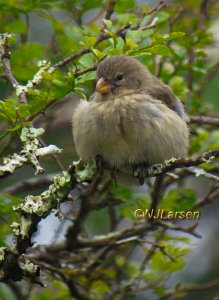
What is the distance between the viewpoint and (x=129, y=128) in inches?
159

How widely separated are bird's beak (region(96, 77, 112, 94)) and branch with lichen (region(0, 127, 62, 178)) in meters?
1.28

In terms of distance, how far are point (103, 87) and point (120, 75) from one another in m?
0.23

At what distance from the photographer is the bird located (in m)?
4.06

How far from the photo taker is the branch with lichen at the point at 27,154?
3.08 metres

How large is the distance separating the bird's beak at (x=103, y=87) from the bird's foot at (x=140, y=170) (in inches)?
22.2

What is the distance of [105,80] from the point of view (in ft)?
14.9

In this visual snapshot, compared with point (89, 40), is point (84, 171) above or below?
below

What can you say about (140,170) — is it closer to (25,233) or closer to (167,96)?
(167,96)

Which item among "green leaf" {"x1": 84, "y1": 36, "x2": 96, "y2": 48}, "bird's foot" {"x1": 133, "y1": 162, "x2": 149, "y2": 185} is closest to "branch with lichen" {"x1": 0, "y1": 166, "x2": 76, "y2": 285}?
"green leaf" {"x1": 84, "y1": 36, "x2": 96, "y2": 48}

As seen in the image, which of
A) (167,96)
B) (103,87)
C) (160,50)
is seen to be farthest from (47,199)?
(167,96)

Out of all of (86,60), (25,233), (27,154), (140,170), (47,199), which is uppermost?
(86,60)

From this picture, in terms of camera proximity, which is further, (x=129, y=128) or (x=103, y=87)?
(x=103, y=87)

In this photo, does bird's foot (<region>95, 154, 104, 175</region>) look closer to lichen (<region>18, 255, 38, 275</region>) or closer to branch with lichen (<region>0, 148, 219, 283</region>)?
branch with lichen (<region>0, 148, 219, 283</region>)

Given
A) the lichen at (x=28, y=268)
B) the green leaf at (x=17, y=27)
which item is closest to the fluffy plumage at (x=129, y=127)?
the green leaf at (x=17, y=27)
